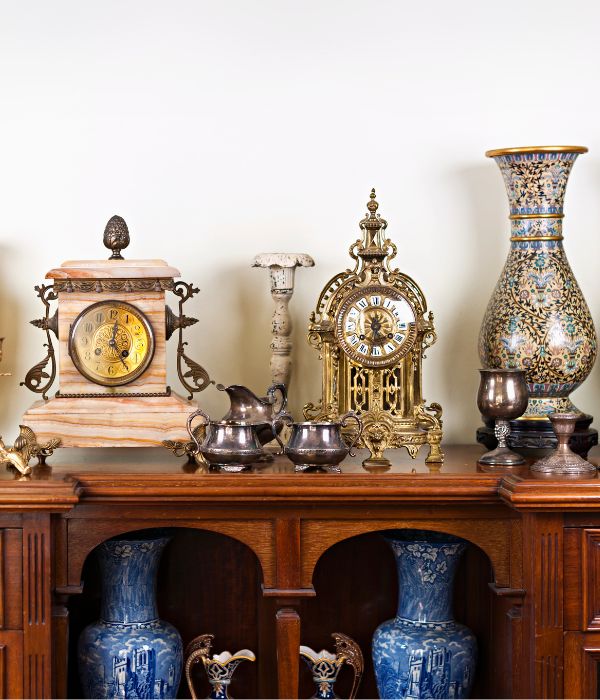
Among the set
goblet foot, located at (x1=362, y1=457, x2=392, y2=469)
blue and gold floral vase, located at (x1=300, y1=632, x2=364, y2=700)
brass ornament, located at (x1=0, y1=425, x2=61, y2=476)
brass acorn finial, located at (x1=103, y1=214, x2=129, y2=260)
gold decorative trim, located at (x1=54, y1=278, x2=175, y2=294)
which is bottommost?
blue and gold floral vase, located at (x1=300, y1=632, x2=364, y2=700)

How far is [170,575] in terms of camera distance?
300 centimetres

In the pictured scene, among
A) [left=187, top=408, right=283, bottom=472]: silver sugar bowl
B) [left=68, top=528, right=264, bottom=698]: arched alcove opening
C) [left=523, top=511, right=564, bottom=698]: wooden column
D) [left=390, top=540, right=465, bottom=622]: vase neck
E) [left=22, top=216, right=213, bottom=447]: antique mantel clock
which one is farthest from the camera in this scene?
[left=68, top=528, right=264, bottom=698]: arched alcove opening

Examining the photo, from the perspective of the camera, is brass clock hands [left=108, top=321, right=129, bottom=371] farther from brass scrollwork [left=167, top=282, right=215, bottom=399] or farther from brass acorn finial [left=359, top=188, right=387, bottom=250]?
brass acorn finial [left=359, top=188, right=387, bottom=250]

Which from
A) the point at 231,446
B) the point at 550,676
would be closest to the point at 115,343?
the point at 231,446

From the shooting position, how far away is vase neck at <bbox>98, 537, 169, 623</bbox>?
2.75 metres

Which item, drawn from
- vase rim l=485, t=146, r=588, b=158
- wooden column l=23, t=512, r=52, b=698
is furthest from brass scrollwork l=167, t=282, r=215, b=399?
vase rim l=485, t=146, r=588, b=158

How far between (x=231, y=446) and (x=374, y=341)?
0.43 meters

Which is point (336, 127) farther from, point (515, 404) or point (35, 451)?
point (35, 451)

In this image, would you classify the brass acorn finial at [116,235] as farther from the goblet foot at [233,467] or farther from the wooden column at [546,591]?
the wooden column at [546,591]

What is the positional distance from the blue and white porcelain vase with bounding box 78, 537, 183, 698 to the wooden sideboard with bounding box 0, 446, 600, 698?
0.11 metres

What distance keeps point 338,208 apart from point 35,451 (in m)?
0.99

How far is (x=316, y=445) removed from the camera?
252 cm

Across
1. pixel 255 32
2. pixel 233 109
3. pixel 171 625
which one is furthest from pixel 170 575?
pixel 255 32

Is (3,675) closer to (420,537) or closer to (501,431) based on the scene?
(420,537)
